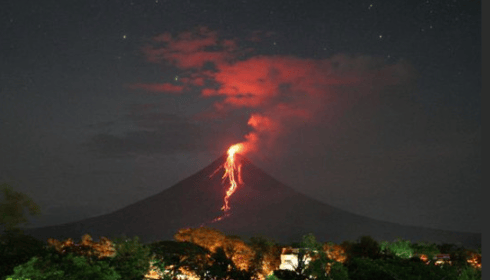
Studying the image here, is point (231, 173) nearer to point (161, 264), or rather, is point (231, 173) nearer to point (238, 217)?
point (238, 217)

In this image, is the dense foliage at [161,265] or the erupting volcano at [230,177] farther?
the erupting volcano at [230,177]

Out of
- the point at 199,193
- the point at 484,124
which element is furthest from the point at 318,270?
the point at 199,193

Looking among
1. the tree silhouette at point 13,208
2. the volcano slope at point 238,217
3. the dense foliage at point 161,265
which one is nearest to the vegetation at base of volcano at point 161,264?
the dense foliage at point 161,265

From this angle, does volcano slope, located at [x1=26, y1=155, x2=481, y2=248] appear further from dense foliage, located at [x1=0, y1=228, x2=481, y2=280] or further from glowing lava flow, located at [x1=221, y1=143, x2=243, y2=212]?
dense foliage, located at [x1=0, y1=228, x2=481, y2=280]

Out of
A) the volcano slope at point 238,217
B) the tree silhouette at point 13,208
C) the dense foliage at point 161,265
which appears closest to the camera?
the dense foliage at point 161,265

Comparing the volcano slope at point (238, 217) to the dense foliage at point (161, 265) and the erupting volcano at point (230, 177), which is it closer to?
the erupting volcano at point (230, 177)

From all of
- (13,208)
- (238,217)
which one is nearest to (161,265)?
(13,208)

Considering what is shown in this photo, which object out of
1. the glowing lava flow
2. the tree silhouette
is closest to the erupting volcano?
the glowing lava flow

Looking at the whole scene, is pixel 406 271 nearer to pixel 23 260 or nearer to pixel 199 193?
pixel 23 260

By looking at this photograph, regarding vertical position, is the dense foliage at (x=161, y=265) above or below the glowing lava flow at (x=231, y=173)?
below
